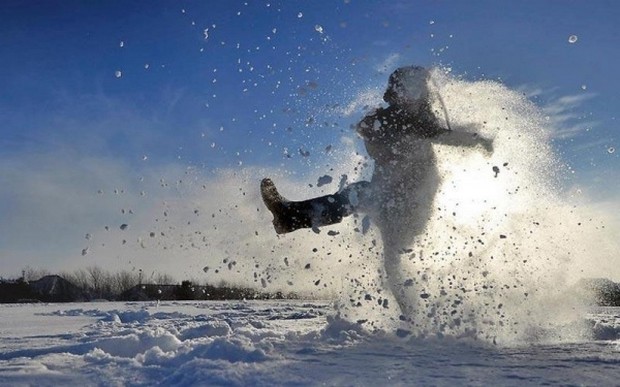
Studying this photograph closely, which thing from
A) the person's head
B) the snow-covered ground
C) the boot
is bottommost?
the snow-covered ground

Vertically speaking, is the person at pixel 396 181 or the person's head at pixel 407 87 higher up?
the person's head at pixel 407 87

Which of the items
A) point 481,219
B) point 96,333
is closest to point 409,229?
point 481,219

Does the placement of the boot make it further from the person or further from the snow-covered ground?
the snow-covered ground

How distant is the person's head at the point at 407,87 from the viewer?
21.6 ft

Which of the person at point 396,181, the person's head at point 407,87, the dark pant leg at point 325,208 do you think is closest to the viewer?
the person at point 396,181

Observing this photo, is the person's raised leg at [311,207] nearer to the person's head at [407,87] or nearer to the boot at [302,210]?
the boot at [302,210]

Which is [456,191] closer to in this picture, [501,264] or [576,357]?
[501,264]

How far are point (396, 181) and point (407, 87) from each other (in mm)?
1179

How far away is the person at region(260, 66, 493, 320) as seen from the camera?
6.13 metres

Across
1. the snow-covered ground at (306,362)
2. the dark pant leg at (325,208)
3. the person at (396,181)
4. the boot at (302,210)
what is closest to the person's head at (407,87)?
the person at (396,181)

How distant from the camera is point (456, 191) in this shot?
6480 millimetres

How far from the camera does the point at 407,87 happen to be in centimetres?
665

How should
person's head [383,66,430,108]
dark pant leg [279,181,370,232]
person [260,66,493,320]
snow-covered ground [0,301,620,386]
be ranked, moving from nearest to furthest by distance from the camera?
snow-covered ground [0,301,620,386], person [260,66,493,320], dark pant leg [279,181,370,232], person's head [383,66,430,108]

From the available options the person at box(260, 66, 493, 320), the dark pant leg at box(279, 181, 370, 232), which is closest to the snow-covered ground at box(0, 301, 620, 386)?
the person at box(260, 66, 493, 320)
